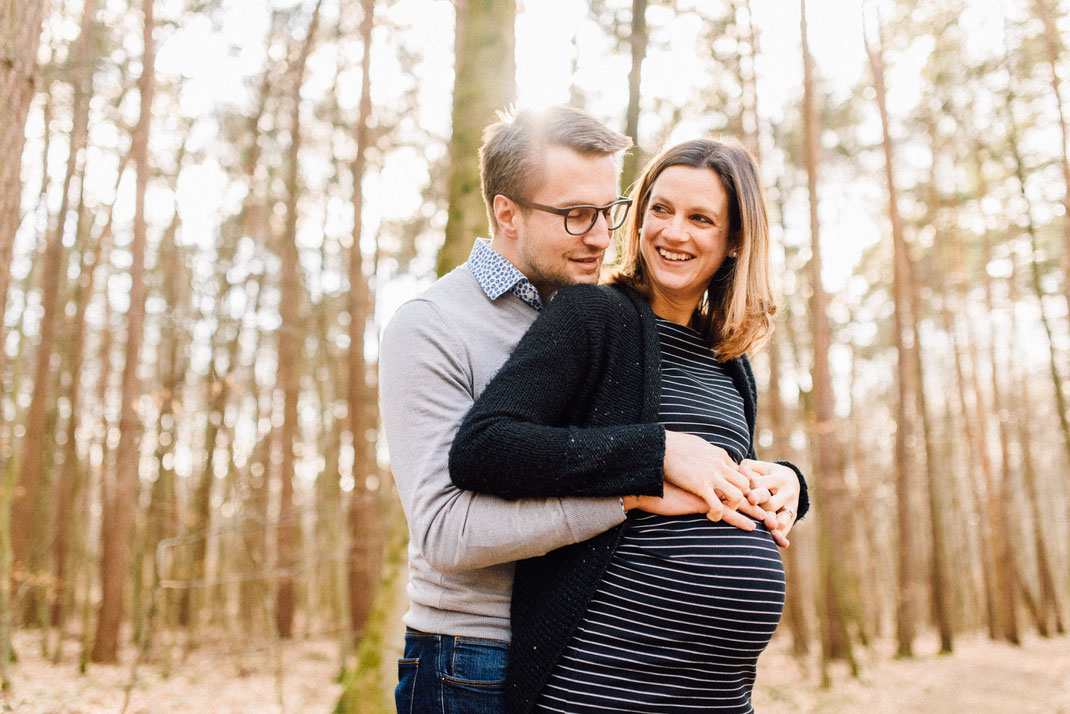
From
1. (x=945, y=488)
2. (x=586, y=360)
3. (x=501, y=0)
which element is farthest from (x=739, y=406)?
(x=945, y=488)

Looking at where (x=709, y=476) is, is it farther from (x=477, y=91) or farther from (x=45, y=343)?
(x=45, y=343)

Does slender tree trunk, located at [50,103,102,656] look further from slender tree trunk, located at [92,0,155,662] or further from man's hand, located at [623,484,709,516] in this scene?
man's hand, located at [623,484,709,516]

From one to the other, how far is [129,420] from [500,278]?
32.0ft

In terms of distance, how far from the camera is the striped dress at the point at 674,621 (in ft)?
4.59

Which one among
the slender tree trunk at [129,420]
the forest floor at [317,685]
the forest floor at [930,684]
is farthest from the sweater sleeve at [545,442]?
the slender tree trunk at [129,420]

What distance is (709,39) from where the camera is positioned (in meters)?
13.0

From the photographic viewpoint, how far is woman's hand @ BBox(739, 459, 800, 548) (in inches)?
63.6

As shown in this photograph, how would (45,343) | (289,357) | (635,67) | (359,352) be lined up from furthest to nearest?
(289,357), (45,343), (359,352), (635,67)

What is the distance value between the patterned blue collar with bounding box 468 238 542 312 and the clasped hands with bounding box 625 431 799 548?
469mm

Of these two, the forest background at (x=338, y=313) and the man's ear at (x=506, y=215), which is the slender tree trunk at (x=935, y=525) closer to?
the forest background at (x=338, y=313)

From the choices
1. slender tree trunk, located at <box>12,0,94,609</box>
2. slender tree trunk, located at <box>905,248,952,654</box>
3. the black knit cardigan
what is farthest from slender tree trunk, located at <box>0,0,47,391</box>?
slender tree trunk, located at <box>905,248,952,654</box>

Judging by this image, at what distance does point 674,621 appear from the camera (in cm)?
143

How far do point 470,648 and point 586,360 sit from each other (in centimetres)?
60

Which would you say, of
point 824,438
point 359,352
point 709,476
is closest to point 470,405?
point 709,476
